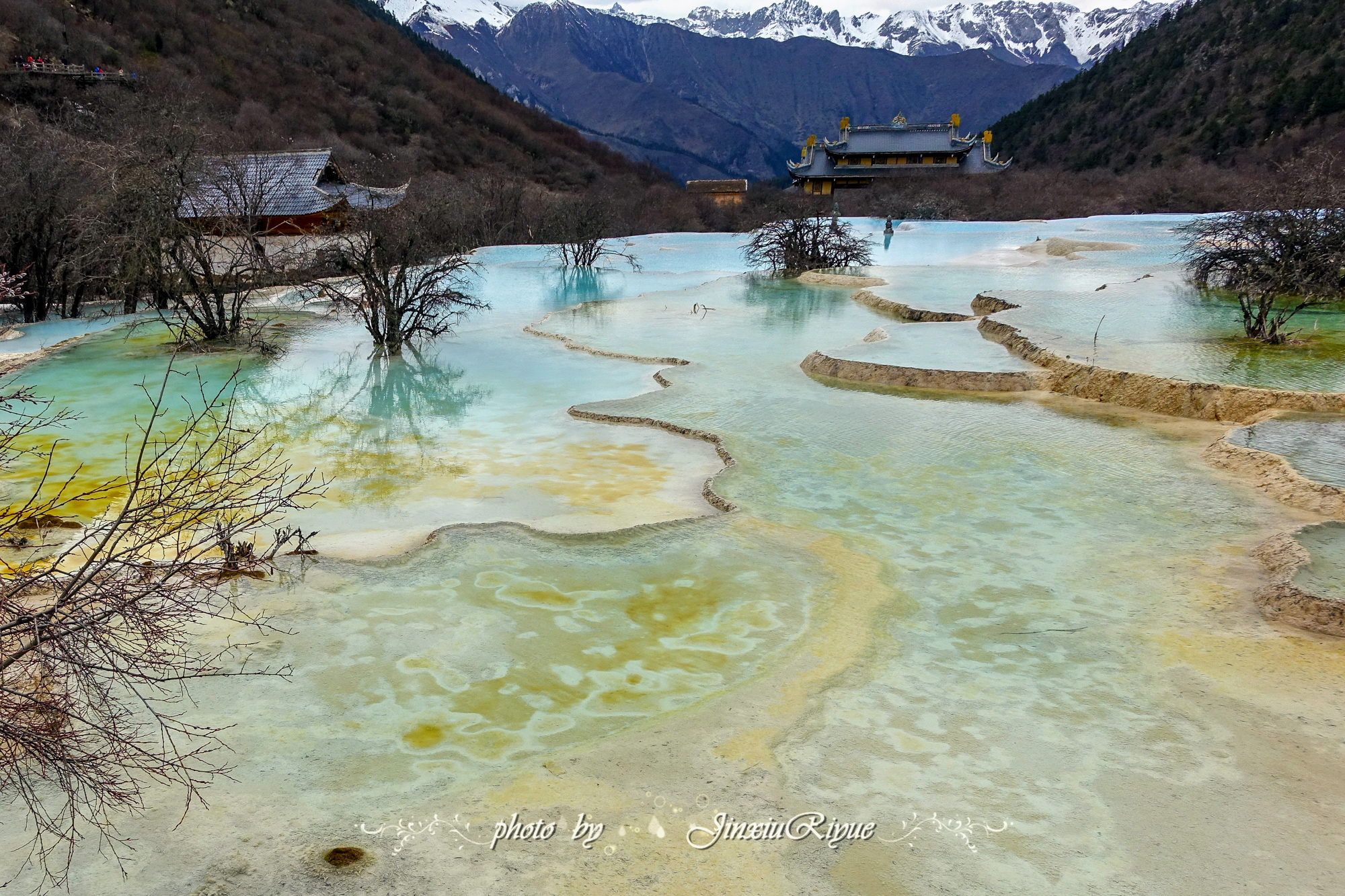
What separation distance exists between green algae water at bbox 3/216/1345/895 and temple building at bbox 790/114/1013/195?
46.1 meters

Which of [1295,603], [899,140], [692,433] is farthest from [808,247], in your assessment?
[899,140]

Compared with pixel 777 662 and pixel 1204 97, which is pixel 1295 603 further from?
pixel 1204 97

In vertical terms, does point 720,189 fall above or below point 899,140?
below

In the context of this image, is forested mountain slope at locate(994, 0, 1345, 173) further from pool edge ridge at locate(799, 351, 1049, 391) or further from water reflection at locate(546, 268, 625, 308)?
pool edge ridge at locate(799, 351, 1049, 391)

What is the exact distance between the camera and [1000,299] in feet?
42.4

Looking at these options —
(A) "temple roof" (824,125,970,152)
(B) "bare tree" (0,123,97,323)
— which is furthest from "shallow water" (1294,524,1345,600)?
(A) "temple roof" (824,125,970,152)

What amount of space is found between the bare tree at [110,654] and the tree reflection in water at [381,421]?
3.53 ft

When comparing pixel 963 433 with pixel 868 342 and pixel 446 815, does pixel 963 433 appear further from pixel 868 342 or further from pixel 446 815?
pixel 446 815

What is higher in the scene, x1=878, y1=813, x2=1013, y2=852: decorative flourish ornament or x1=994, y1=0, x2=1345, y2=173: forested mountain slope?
x1=994, y1=0, x2=1345, y2=173: forested mountain slope

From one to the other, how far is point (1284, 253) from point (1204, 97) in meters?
54.0

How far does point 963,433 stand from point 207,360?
8.84m

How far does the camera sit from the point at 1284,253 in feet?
35.7

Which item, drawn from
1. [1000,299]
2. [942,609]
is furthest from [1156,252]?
[942,609]

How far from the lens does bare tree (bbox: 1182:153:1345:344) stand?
33.9ft
